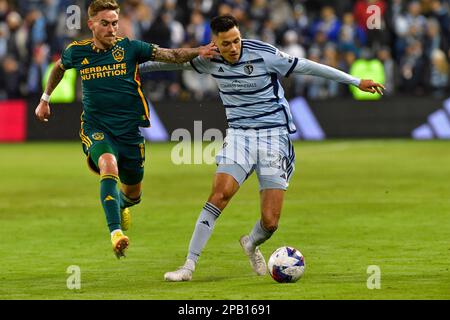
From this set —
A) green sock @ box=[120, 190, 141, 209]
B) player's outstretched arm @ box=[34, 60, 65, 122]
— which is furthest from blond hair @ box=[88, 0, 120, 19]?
green sock @ box=[120, 190, 141, 209]

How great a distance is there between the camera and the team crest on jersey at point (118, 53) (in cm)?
1064

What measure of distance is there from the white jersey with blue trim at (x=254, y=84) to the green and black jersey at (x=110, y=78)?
738 mm

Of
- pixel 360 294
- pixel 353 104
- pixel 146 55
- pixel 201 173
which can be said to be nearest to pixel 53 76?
pixel 146 55

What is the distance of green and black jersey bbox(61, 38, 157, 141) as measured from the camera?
35.0 feet

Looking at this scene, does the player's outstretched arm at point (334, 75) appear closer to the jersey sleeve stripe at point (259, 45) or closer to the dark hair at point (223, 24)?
the jersey sleeve stripe at point (259, 45)

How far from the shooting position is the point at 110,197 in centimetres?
1014

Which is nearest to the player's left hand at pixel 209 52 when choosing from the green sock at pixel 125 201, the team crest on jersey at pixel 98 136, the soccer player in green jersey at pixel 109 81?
the soccer player in green jersey at pixel 109 81

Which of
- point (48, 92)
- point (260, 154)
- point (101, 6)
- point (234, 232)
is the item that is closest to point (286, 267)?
point (260, 154)

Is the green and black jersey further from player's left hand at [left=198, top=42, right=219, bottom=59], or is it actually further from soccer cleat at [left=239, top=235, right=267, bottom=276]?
soccer cleat at [left=239, top=235, right=267, bottom=276]

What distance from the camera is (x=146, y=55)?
1068 cm

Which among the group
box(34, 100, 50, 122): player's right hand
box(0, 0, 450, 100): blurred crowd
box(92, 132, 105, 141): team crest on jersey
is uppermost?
box(0, 0, 450, 100): blurred crowd

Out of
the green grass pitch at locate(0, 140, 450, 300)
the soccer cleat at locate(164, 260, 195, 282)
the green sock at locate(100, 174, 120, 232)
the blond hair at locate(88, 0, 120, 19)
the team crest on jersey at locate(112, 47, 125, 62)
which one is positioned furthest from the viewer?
the team crest on jersey at locate(112, 47, 125, 62)

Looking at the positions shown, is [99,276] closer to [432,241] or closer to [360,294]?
[360,294]

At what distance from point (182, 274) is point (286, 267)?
888mm
